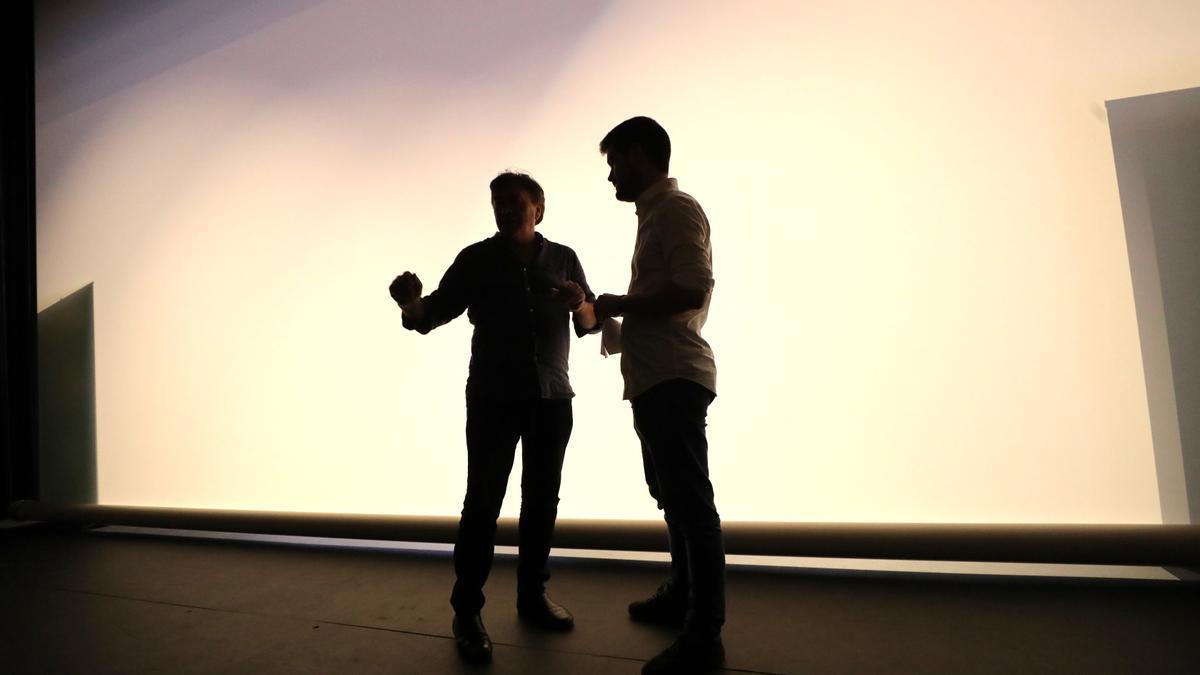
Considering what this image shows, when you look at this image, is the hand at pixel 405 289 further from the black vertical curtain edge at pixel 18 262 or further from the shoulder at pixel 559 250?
the black vertical curtain edge at pixel 18 262

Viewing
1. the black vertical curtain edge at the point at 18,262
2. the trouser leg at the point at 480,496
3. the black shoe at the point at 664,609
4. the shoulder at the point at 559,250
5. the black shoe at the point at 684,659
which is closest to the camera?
the black shoe at the point at 684,659

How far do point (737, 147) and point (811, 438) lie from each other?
1042 mm

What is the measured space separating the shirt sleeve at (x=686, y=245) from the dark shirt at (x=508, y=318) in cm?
36

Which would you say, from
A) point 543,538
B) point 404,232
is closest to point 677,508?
point 543,538

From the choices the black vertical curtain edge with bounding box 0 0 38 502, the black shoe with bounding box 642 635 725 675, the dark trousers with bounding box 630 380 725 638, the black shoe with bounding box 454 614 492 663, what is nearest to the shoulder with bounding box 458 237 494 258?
the dark trousers with bounding box 630 380 725 638

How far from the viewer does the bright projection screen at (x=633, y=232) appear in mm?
1915

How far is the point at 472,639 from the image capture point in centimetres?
151

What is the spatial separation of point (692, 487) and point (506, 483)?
505 millimetres

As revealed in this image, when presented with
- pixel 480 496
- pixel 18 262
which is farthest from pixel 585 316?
pixel 18 262

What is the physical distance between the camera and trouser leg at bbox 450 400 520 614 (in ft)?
5.12

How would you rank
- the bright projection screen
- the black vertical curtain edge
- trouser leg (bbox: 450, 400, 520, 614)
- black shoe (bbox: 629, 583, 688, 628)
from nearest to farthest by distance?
trouser leg (bbox: 450, 400, 520, 614), black shoe (bbox: 629, 583, 688, 628), the bright projection screen, the black vertical curtain edge

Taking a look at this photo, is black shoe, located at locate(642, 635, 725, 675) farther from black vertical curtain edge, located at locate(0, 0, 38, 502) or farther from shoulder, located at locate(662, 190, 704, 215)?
black vertical curtain edge, located at locate(0, 0, 38, 502)

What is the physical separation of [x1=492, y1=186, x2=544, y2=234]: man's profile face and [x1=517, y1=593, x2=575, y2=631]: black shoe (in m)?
1.01

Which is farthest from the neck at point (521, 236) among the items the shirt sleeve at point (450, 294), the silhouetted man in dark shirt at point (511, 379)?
the shirt sleeve at point (450, 294)
